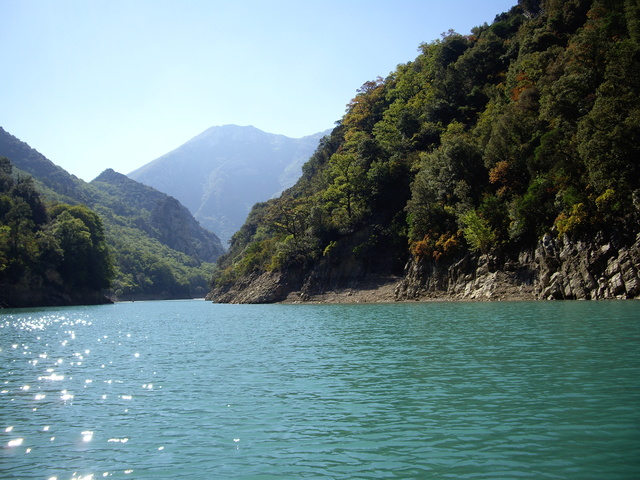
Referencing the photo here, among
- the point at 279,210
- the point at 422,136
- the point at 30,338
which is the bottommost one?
the point at 30,338

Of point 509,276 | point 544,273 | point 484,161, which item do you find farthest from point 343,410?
point 484,161

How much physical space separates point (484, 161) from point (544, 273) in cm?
1805

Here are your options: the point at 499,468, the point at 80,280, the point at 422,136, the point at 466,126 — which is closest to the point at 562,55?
the point at 466,126

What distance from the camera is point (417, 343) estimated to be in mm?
23562

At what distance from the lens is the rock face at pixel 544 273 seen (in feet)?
133

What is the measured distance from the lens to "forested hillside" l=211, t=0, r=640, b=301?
43.8 m

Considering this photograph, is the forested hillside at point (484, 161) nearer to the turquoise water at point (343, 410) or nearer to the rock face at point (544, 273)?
the rock face at point (544, 273)

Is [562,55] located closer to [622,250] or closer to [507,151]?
[507,151]

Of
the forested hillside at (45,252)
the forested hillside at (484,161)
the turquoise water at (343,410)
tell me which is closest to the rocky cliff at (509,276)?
the forested hillside at (484,161)

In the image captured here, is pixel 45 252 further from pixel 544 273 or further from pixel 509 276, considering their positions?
pixel 544 273

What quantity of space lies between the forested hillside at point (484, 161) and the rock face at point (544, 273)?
1.15 ft

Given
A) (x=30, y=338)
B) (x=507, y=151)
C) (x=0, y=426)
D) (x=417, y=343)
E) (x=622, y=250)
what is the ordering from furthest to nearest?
(x=507, y=151)
(x=622, y=250)
(x=30, y=338)
(x=417, y=343)
(x=0, y=426)

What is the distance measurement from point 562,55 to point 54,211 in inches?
4671

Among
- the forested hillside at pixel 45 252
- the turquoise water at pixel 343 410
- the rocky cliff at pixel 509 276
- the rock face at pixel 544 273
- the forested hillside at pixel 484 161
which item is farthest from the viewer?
the forested hillside at pixel 45 252
